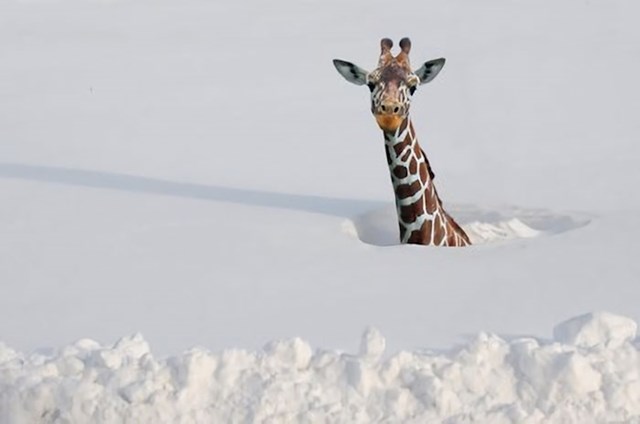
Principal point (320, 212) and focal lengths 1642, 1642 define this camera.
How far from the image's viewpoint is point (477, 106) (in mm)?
12680

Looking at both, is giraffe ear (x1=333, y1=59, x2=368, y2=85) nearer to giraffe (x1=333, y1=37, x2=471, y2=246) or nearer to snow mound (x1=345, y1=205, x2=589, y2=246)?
giraffe (x1=333, y1=37, x2=471, y2=246)

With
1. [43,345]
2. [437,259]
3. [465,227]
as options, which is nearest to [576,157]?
[465,227]

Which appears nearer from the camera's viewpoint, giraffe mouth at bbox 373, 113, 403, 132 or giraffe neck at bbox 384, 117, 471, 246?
giraffe mouth at bbox 373, 113, 403, 132

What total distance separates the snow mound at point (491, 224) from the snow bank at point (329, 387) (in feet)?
10.7

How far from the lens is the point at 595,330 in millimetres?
6707

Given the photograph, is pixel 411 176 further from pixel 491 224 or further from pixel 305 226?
pixel 491 224

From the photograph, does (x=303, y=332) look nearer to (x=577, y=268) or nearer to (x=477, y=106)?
(x=577, y=268)

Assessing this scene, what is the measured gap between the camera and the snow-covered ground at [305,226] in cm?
620

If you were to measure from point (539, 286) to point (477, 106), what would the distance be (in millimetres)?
4528

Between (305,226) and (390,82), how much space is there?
4.06ft

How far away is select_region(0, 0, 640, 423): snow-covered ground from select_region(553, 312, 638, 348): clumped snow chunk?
1cm

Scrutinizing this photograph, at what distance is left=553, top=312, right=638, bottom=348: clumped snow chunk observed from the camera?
666 centimetres

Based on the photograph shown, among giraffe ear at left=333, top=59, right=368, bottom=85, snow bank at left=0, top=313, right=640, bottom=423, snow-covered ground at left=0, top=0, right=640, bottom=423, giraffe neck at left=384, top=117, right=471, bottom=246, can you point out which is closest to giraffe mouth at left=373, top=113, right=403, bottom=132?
giraffe ear at left=333, top=59, right=368, bottom=85

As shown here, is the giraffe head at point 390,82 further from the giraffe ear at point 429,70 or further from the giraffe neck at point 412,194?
the giraffe neck at point 412,194
